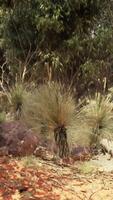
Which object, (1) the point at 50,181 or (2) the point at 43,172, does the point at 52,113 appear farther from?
(1) the point at 50,181

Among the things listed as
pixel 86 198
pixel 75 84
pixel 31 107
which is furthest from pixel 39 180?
pixel 75 84

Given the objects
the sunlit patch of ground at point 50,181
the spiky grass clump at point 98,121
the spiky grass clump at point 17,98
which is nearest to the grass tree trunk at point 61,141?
the sunlit patch of ground at point 50,181

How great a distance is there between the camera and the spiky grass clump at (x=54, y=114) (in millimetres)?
7445

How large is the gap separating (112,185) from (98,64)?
20.1ft

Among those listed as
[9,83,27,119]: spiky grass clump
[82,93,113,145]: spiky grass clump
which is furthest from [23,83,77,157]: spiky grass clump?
[9,83,27,119]: spiky grass clump

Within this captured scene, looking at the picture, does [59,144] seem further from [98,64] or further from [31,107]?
[98,64]

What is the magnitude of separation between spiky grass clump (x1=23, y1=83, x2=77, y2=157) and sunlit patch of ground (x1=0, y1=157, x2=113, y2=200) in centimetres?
49

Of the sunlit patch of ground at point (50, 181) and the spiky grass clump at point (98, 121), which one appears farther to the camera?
the spiky grass clump at point (98, 121)

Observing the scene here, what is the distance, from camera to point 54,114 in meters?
7.41

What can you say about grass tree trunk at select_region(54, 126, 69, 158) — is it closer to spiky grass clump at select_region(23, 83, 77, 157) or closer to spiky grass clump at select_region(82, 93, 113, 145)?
spiky grass clump at select_region(23, 83, 77, 157)

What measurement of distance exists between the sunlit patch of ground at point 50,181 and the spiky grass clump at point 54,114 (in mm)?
494

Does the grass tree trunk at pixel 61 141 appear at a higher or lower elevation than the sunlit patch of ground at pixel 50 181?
higher

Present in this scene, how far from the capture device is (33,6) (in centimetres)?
1218

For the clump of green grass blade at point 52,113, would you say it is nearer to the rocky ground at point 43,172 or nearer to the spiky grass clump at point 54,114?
the spiky grass clump at point 54,114
